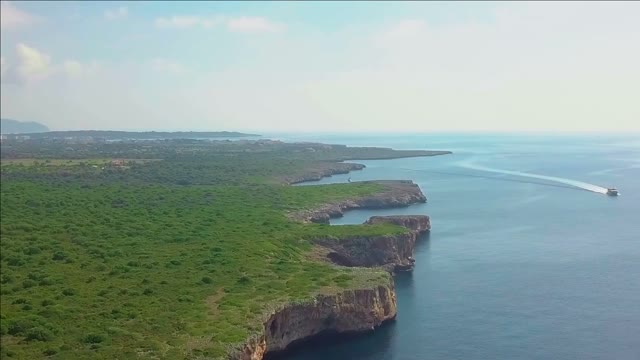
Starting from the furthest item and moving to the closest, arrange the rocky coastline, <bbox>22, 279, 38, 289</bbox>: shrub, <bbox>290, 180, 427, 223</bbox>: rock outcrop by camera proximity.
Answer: <bbox>290, 180, 427, 223</bbox>: rock outcrop
<bbox>22, 279, 38, 289</bbox>: shrub
the rocky coastline

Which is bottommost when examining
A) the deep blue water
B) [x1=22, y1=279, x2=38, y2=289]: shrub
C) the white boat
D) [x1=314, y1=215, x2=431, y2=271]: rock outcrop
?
the deep blue water

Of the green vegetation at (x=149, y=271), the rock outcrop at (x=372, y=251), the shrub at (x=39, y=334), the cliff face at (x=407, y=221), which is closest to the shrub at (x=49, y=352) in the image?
the green vegetation at (x=149, y=271)

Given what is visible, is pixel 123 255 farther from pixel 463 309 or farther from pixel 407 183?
pixel 407 183

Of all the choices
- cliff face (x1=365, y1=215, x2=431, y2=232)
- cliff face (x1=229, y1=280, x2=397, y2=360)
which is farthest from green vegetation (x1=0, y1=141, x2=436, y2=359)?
cliff face (x1=365, y1=215, x2=431, y2=232)

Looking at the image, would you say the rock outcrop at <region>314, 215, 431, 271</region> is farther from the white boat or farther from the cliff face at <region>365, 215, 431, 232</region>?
the white boat

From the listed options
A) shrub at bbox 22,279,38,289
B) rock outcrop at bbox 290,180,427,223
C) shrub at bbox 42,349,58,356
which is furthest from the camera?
rock outcrop at bbox 290,180,427,223

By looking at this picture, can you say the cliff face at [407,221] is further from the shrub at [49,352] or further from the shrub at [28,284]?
the shrub at [49,352]

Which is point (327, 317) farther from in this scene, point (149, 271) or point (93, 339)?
point (93, 339)

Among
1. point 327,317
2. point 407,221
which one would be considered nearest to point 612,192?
point 407,221
